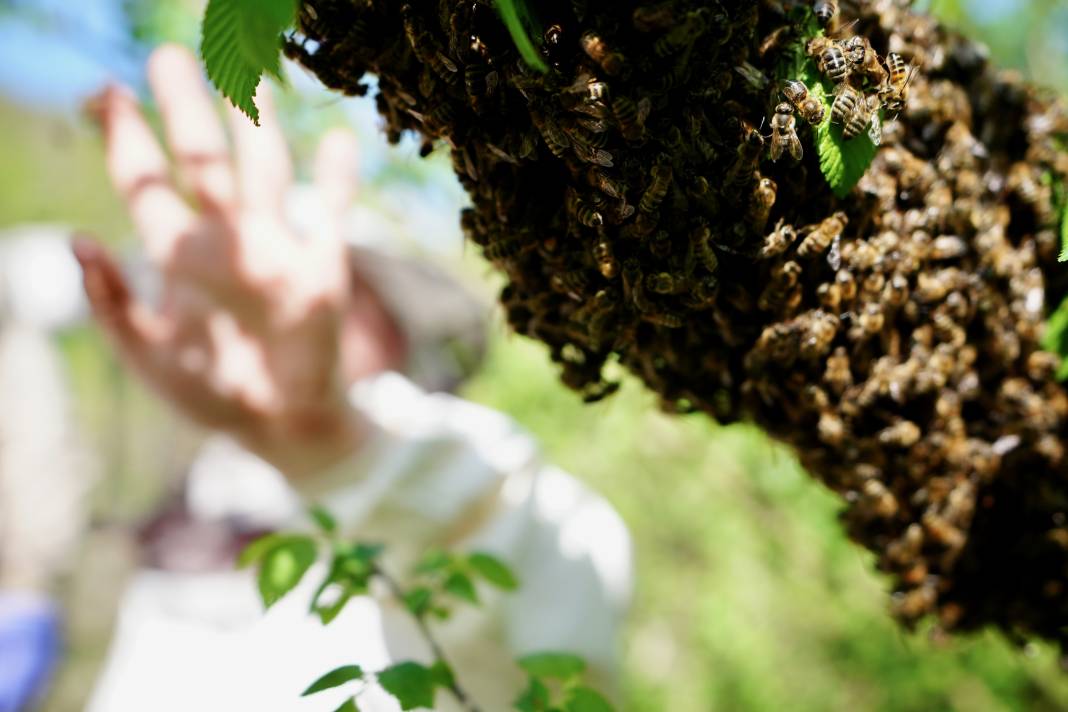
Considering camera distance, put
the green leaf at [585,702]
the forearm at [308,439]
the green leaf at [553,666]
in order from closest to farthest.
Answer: the green leaf at [585,702]
the green leaf at [553,666]
the forearm at [308,439]

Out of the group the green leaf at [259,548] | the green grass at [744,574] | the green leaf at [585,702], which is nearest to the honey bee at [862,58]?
the green leaf at [585,702]

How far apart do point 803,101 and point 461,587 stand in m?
1.05

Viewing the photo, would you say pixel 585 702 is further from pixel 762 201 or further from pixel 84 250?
pixel 84 250

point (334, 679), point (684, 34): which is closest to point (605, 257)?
point (684, 34)

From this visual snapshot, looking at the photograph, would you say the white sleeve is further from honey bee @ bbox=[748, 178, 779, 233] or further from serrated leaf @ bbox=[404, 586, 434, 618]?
honey bee @ bbox=[748, 178, 779, 233]

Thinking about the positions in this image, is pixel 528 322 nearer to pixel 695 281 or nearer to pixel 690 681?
pixel 695 281

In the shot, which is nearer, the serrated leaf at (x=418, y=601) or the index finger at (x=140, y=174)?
the serrated leaf at (x=418, y=601)

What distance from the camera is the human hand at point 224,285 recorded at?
83.4 inches

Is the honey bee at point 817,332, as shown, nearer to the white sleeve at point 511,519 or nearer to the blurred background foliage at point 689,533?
the white sleeve at point 511,519

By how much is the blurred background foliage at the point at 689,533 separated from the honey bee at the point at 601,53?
150 inches

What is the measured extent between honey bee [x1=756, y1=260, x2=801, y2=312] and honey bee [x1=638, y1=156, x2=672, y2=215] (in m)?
0.25

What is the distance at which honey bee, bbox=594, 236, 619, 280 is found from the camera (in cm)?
106

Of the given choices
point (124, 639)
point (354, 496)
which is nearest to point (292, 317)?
point (354, 496)

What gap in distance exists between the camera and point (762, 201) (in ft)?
3.41
